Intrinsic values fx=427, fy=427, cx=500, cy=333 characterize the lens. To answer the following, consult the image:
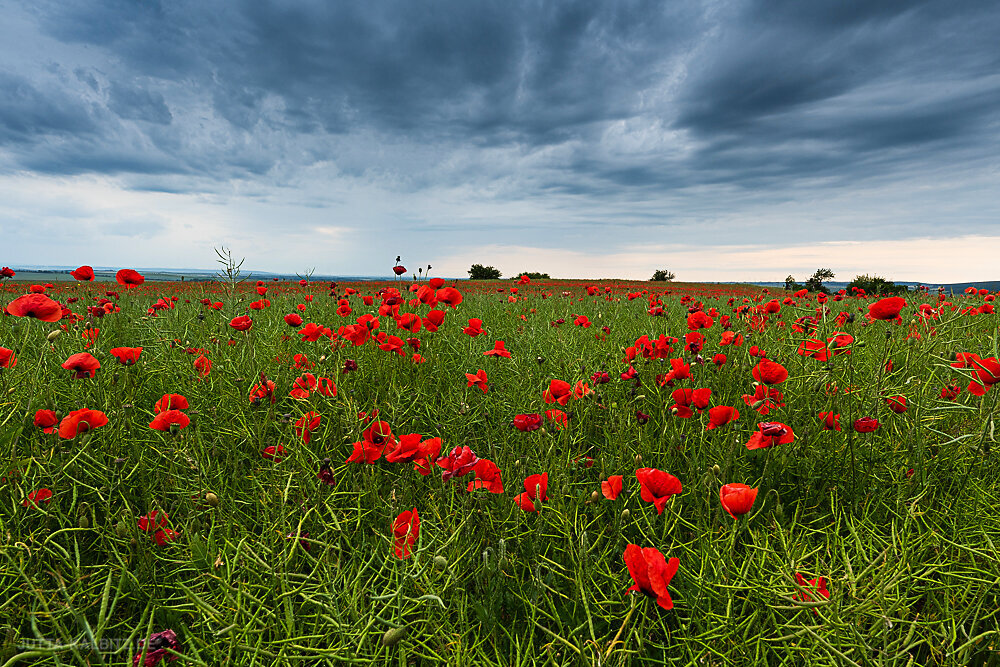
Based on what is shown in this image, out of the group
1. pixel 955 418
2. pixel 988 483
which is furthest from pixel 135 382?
pixel 955 418

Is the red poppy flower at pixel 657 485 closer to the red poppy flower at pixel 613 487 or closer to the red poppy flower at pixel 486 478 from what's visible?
the red poppy flower at pixel 613 487

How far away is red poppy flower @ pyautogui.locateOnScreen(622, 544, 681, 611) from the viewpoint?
0.89 m

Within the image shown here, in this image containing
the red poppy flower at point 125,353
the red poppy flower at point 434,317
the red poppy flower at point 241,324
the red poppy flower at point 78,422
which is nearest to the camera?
the red poppy flower at point 78,422

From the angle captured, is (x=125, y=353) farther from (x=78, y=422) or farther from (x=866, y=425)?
(x=866, y=425)

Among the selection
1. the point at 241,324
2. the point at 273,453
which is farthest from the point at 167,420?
the point at 241,324

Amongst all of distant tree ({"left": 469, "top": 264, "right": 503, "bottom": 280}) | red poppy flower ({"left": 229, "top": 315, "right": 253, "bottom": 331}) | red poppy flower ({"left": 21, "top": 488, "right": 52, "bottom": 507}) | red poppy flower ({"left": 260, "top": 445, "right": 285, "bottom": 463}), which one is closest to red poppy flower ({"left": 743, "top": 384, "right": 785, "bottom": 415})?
red poppy flower ({"left": 260, "top": 445, "right": 285, "bottom": 463})

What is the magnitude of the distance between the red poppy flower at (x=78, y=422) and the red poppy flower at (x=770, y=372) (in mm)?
2463

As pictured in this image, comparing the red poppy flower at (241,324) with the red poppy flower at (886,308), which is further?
the red poppy flower at (241,324)

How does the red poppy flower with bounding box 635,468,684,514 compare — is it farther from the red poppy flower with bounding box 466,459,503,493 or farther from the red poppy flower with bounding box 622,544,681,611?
the red poppy flower with bounding box 466,459,503,493

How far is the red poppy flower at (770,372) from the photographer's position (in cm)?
175

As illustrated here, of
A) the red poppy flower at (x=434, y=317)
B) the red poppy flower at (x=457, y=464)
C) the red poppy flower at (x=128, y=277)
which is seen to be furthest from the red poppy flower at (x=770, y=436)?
the red poppy flower at (x=128, y=277)

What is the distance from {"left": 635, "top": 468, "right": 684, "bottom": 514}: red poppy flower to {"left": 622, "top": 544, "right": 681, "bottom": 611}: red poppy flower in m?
0.19

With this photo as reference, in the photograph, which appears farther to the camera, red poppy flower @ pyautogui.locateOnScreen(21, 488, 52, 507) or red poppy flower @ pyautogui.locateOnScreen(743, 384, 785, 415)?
red poppy flower @ pyautogui.locateOnScreen(743, 384, 785, 415)

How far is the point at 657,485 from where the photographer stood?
1121 millimetres
